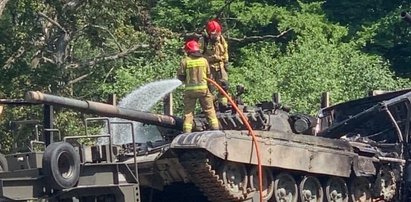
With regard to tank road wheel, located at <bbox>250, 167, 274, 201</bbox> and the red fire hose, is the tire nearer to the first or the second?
the red fire hose

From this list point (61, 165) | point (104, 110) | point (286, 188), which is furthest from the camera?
point (286, 188)

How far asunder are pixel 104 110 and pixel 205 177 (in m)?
1.79

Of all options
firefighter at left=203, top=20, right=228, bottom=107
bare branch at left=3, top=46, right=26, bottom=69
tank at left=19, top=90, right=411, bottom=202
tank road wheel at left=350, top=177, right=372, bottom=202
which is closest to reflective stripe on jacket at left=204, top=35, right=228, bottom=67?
firefighter at left=203, top=20, right=228, bottom=107

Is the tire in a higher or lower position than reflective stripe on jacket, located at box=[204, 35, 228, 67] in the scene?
lower

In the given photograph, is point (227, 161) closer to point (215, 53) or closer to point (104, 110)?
point (104, 110)

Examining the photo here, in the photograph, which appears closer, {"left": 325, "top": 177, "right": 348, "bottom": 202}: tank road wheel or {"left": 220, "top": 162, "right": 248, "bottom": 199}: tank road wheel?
{"left": 220, "top": 162, "right": 248, "bottom": 199}: tank road wheel

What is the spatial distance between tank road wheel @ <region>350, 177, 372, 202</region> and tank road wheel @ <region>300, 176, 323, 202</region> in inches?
37.5

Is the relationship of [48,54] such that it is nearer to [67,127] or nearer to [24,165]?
[67,127]

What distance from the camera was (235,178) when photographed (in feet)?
69.2

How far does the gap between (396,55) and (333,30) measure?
4.89 meters

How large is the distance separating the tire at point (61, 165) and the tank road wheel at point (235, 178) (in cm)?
223

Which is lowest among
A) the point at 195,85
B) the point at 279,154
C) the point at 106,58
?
the point at 279,154

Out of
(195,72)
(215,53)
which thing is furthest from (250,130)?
(215,53)

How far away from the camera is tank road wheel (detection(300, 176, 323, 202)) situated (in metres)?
22.3
